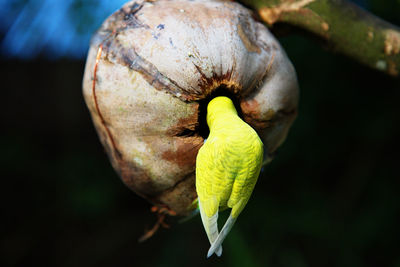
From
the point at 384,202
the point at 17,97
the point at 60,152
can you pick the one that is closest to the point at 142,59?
the point at 384,202

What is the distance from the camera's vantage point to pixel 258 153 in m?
0.62

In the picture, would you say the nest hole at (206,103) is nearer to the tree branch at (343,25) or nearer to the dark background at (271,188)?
the tree branch at (343,25)

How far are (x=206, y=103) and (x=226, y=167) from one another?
206 mm

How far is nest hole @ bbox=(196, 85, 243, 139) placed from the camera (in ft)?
2.52

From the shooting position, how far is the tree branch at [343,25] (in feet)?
3.31

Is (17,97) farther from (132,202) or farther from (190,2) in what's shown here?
(190,2)

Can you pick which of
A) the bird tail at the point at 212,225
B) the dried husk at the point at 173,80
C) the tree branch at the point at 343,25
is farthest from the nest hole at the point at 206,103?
the tree branch at the point at 343,25

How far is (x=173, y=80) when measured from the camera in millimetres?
732

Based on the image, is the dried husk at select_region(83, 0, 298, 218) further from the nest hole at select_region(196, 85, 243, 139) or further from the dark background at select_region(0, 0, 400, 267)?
the dark background at select_region(0, 0, 400, 267)

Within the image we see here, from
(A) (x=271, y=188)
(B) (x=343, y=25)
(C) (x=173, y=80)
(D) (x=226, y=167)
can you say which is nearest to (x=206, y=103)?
(C) (x=173, y=80)

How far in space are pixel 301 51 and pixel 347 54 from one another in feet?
3.47

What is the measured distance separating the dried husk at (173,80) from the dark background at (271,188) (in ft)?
2.74

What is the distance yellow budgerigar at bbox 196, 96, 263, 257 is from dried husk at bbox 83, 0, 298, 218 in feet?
0.30

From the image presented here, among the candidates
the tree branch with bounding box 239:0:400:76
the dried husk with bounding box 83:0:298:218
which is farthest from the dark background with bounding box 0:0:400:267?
the dried husk with bounding box 83:0:298:218
